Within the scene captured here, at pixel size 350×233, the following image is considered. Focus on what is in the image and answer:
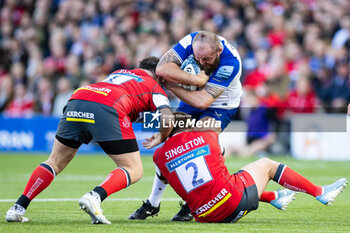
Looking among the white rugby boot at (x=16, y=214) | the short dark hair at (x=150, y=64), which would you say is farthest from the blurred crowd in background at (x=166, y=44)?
the white rugby boot at (x=16, y=214)

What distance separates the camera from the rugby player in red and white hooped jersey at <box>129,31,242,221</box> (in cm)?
711

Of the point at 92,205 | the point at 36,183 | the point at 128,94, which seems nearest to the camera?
the point at 92,205

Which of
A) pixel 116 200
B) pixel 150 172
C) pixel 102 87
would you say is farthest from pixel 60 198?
pixel 150 172

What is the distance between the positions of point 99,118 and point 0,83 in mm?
14432

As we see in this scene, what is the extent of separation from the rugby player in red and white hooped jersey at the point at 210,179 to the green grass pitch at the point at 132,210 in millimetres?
188

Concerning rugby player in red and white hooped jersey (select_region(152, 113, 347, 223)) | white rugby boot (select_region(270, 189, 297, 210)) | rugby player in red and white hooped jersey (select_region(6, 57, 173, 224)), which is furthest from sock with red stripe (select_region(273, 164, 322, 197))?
rugby player in red and white hooped jersey (select_region(6, 57, 173, 224))

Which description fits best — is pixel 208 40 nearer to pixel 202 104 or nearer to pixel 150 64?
pixel 202 104

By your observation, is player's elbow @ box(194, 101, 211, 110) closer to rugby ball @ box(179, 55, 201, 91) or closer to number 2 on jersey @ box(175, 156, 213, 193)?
rugby ball @ box(179, 55, 201, 91)

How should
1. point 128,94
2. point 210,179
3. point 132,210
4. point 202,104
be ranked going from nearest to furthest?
point 210,179 < point 128,94 < point 202,104 < point 132,210

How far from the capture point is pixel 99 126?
675 centimetres

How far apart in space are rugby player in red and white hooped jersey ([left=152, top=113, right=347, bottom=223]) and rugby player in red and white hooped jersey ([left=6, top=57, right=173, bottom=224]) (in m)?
0.31

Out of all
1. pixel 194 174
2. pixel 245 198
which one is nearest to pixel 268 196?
pixel 245 198

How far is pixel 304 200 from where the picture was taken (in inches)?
372

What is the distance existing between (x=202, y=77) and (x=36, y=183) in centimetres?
212
